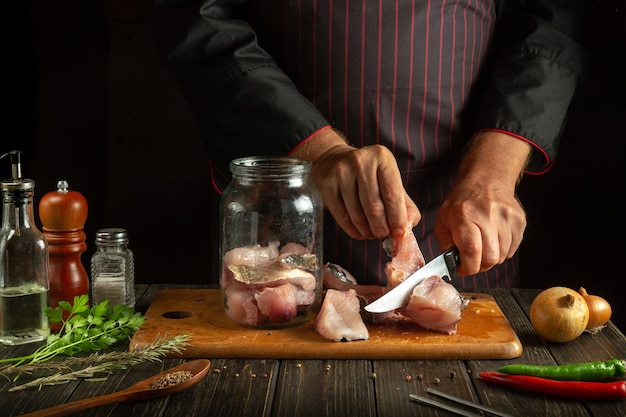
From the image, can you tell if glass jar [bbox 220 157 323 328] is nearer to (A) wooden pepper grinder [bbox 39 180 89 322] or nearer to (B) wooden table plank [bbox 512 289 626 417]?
(A) wooden pepper grinder [bbox 39 180 89 322]

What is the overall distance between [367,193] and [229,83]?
2.14 feet

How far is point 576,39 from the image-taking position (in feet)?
8.79

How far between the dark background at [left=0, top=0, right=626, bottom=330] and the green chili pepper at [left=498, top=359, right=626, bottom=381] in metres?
1.47

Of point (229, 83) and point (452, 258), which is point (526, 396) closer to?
point (452, 258)

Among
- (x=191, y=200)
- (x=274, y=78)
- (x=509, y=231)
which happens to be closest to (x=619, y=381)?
(x=509, y=231)

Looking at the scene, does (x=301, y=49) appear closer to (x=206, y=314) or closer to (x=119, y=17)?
(x=206, y=314)

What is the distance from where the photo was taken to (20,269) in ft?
6.09

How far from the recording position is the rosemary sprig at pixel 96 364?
163cm

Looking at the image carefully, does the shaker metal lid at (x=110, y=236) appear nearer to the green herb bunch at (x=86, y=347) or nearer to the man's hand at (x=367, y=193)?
the green herb bunch at (x=86, y=347)

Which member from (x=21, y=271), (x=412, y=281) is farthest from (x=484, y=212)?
(x=21, y=271)

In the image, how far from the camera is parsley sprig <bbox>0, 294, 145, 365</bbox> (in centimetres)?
176

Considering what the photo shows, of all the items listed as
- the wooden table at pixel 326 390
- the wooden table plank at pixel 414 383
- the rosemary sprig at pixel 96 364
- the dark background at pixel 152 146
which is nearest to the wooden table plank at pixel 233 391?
the wooden table at pixel 326 390

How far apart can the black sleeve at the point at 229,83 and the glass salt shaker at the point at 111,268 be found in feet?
1.75

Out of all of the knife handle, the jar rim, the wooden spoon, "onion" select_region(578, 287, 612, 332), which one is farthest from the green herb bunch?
"onion" select_region(578, 287, 612, 332)
